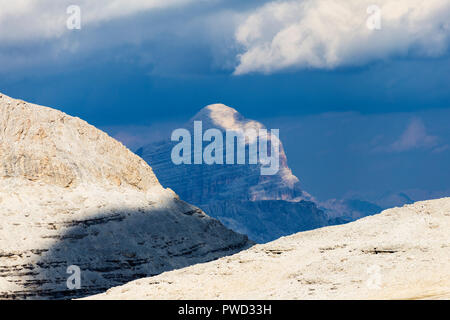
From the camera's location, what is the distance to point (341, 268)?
73.1m

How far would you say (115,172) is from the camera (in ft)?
591

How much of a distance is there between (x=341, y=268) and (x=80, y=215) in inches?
3804

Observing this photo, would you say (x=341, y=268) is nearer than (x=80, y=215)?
Yes

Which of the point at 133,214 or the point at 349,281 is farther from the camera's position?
the point at 133,214

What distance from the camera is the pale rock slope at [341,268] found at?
6725 centimetres

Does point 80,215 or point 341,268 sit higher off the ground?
point 80,215

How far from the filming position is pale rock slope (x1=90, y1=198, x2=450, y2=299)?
221ft

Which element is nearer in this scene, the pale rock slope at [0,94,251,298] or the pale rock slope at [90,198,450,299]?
the pale rock slope at [90,198,450,299]

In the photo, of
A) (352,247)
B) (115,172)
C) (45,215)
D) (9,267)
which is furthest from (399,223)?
(115,172)

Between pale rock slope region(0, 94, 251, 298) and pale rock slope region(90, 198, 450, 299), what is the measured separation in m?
66.2
